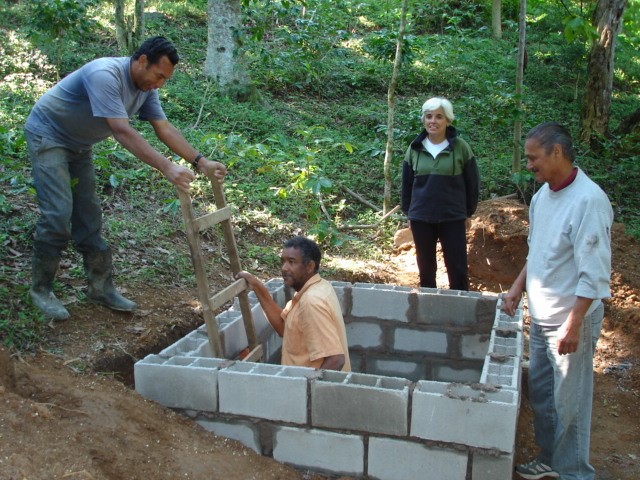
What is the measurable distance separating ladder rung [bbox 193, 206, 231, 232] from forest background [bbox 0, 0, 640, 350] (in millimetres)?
1347

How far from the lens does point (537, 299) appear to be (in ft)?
10.5

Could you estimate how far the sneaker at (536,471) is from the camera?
345 centimetres

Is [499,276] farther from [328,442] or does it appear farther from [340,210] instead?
[328,442]

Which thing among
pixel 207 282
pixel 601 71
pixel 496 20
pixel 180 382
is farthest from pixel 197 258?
pixel 496 20

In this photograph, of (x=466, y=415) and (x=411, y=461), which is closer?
(x=466, y=415)

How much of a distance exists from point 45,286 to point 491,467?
2964 millimetres

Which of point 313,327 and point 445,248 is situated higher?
point 445,248

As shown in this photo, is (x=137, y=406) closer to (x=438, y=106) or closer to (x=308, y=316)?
(x=308, y=316)

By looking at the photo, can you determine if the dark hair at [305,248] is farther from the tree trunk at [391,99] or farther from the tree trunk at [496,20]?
the tree trunk at [496,20]

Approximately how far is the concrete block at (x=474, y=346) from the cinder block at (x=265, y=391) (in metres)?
1.86

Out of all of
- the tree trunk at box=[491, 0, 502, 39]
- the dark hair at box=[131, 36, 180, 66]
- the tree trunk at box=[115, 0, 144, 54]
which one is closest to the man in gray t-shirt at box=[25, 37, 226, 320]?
the dark hair at box=[131, 36, 180, 66]

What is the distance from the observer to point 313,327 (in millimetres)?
3520

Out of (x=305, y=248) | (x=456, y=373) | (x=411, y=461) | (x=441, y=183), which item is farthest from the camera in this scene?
(x=456, y=373)

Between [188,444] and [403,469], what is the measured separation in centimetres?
108
